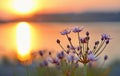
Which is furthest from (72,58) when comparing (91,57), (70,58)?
(91,57)

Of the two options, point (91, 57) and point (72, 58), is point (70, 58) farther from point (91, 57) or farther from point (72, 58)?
point (91, 57)

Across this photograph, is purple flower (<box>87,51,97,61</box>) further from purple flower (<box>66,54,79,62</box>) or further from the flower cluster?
purple flower (<box>66,54,79,62</box>)

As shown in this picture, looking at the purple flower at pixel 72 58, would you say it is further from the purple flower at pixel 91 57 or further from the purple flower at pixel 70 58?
the purple flower at pixel 91 57

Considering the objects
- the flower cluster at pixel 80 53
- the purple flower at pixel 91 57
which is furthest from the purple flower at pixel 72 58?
the purple flower at pixel 91 57

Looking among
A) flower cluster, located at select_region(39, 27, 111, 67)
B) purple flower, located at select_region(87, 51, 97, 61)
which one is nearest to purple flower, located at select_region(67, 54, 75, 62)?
flower cluster, located at select_region(39, 27, 111, 67)

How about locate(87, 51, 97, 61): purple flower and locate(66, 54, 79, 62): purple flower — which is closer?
locate(87, 51, 97, 61): purple flower

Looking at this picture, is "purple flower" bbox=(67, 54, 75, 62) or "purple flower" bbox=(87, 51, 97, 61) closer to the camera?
"purple flower" bbox=(87, 51, 97, 61)

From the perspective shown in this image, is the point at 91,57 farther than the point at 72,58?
No

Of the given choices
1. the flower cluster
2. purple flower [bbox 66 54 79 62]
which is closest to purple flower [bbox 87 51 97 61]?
the flower cluster

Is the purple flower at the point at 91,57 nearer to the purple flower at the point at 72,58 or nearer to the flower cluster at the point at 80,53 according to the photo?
the flower cluster at the point at 80,53

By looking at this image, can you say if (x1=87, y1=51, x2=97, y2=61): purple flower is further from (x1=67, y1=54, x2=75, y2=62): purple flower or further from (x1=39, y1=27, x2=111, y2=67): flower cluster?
(x1=67, y1=54, x2=75, y2=62): purple flower

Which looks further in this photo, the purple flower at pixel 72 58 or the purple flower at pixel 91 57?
the purple flower at pixel 72 58

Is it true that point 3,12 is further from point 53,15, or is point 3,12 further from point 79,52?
point 79,52

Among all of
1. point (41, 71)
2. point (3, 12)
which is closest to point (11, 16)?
point (3, 12)
